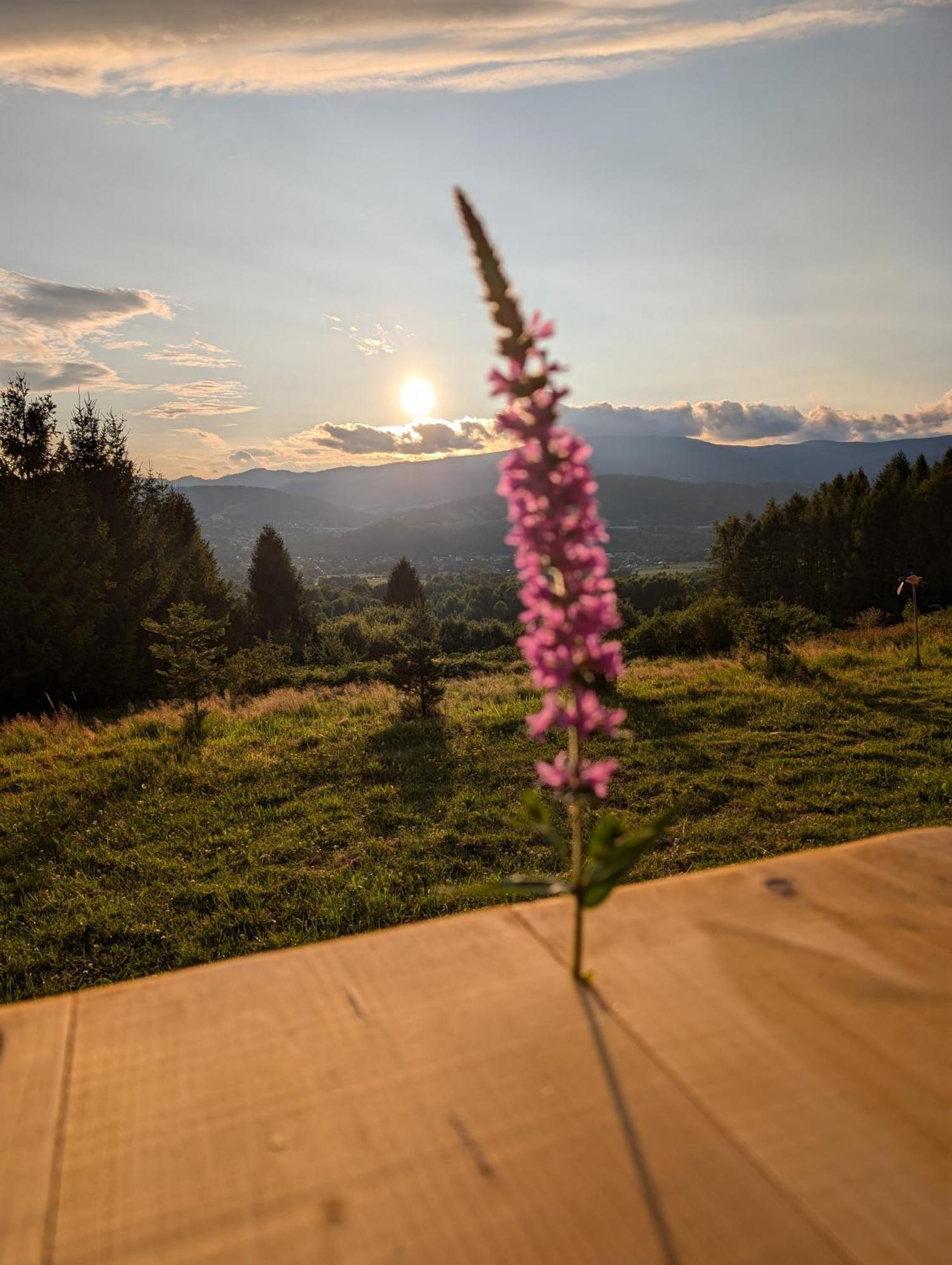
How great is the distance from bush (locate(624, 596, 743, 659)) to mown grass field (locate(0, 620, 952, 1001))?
Answer: 538 inches

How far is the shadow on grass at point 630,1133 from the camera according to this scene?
976mm

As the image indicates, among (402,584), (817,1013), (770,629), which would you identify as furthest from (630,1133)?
(402,584)

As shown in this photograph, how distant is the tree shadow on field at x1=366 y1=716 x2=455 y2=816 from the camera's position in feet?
28.0

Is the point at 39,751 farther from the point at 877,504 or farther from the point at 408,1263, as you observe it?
the point at 877,504

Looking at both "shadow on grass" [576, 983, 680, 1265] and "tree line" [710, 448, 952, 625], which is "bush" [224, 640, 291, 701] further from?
"tree line" [710, 448, 952, 625]

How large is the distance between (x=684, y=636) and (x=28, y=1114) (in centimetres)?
2743

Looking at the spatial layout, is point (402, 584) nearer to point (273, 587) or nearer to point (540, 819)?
point (273, 587)

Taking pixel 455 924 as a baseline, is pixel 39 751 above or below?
below

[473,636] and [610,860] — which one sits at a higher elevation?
[610,860]

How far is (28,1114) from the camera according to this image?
1.23m

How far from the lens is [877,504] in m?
48.9

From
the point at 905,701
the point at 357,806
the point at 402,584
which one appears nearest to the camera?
the point at 357,806

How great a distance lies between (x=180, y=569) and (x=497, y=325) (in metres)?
35.5

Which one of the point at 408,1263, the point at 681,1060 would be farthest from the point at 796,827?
the point at 408,1263
